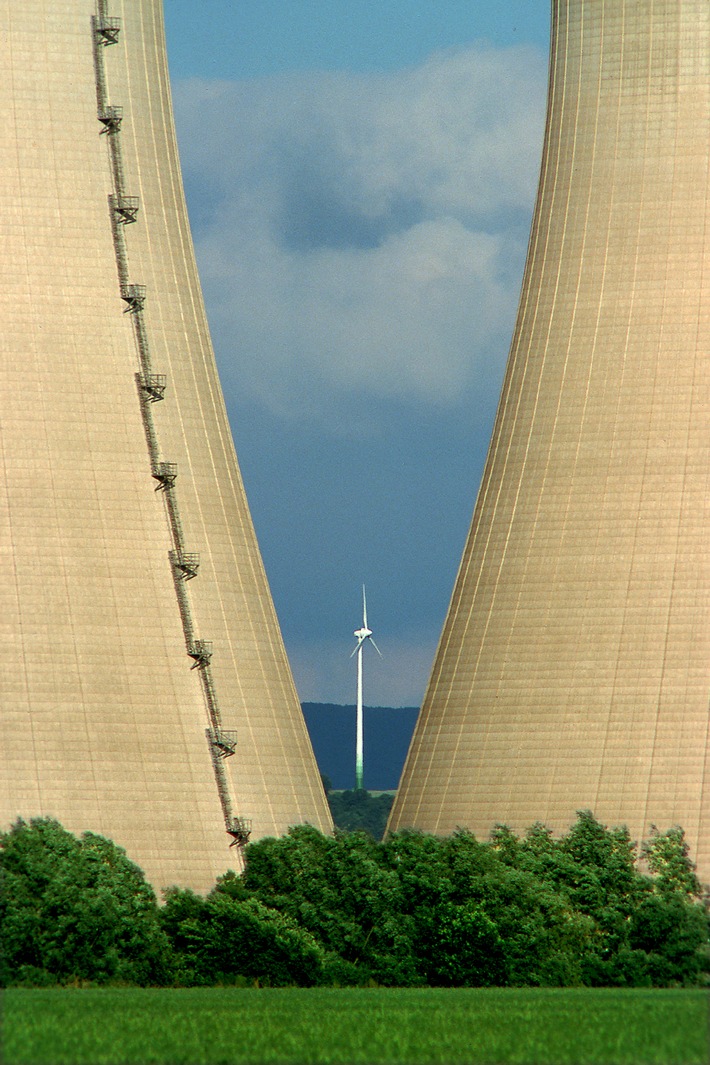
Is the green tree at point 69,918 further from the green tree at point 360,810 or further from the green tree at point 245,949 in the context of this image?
the green tree at point 360,810

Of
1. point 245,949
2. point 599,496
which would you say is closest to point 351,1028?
point 245,949

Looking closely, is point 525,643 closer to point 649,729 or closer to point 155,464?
point 649,729

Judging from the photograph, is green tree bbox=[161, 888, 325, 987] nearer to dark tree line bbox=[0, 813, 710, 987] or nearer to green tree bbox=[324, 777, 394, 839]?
dark tree line bbox=[0, 813, 710, 987]

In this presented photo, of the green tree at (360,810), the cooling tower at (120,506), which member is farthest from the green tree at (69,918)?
the green tree at (360,810)

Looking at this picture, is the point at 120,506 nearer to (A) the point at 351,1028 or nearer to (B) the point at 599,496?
(B) the point at 599,496

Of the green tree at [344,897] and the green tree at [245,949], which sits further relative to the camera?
the green tree at [344,897]

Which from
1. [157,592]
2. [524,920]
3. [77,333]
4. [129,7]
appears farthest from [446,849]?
[129,7]
